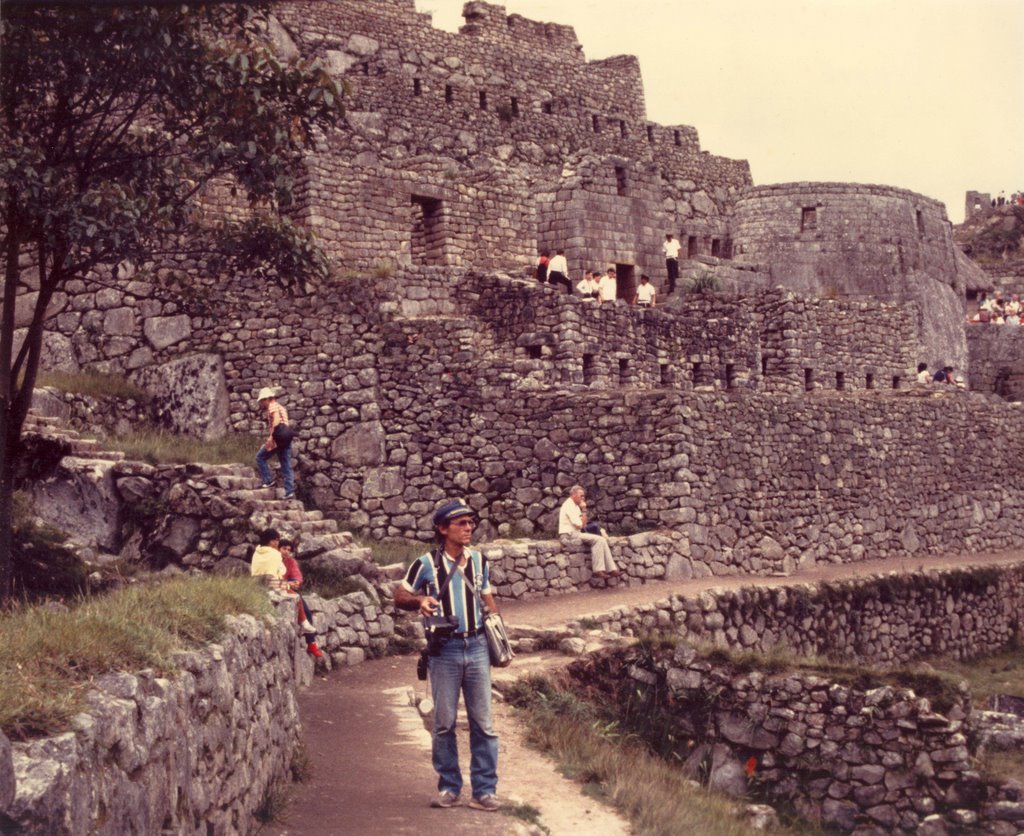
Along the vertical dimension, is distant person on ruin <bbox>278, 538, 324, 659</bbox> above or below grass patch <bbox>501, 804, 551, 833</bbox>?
above

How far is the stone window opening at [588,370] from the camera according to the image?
80.1ft

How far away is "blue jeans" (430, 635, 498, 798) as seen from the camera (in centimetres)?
980

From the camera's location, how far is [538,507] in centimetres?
2181

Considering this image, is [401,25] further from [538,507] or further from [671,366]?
[538,507]

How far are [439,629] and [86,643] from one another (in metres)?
3.31

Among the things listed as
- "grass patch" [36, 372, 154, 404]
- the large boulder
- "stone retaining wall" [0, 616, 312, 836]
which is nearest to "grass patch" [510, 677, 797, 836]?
"stone retaining wall" [0, 616, 312, 836]

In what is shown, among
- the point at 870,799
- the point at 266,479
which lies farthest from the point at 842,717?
the point at 266,479

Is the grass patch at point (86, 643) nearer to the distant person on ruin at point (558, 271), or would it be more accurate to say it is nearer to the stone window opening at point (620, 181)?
the distant person on ruin at point (558, 271)

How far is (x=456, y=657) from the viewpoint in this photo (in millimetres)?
9867

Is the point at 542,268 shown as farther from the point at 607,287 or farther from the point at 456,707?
the point at 456,707

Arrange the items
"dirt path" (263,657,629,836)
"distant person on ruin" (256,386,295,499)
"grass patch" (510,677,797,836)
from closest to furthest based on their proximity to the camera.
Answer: "dirt path" (263,657,629,836) → "grass patch" (510,677,797,836) → "distant person on ruin" (256,386,295,499)

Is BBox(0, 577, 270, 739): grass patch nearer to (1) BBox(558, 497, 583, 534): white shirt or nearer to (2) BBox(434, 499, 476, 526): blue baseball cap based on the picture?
(2) BBox(434, 499, 476, 526): blue baseball cap

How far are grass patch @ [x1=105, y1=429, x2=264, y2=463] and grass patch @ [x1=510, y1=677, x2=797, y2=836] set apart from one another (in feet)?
21.3

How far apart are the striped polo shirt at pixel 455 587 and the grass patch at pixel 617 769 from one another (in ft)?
8.31
